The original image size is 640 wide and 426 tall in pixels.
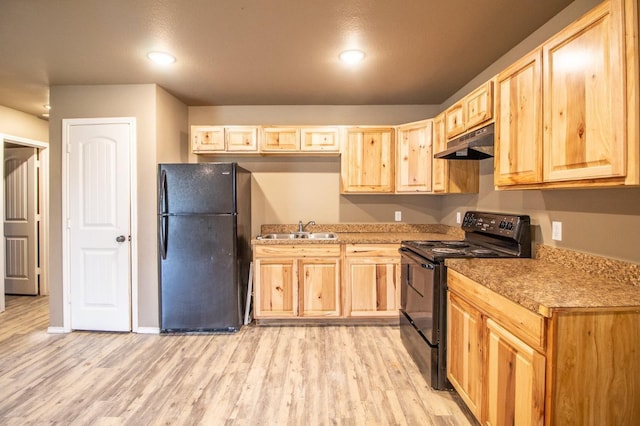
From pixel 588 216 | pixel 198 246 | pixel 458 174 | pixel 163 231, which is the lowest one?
pixel 198 246

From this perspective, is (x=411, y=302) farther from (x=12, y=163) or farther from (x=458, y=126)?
(x=12, y=163)

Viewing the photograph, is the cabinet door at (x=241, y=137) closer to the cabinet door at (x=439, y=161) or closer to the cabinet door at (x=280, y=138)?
the cabinet door at (x=280, y=138)

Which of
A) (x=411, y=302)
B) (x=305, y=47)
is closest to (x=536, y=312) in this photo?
(x=411, y=302)

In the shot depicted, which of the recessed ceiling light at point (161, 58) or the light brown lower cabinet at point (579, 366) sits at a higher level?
the recessed ceiling light at point (161, 58)

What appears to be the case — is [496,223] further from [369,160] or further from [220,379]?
[220,379]

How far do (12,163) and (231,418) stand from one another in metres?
4.92

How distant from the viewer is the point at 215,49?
240cm

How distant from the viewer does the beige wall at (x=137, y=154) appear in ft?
10.2

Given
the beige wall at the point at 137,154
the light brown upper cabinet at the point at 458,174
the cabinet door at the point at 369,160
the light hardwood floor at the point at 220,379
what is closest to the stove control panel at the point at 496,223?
the light brown upper cabinet at the point at 458,174

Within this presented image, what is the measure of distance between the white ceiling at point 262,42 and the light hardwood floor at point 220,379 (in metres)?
2.47

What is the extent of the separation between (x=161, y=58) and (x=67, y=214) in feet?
6.16

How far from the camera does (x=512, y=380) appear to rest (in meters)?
1.38

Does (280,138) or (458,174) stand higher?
(280,138)

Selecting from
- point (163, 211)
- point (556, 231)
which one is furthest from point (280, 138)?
point (556, 231)
